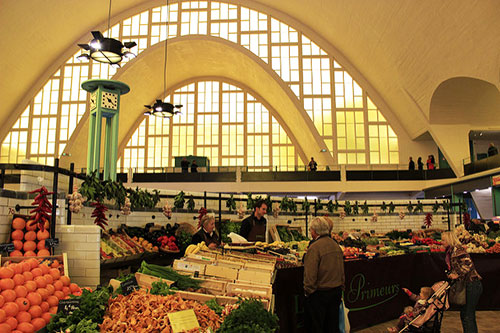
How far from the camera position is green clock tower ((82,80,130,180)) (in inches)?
313

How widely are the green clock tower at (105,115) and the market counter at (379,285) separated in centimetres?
449

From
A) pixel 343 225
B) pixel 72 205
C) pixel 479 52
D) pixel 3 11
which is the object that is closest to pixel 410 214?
pixel 343 225

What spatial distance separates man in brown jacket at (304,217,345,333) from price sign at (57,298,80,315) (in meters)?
2.21

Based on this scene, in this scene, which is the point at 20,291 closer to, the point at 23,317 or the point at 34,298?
the point at 34,298

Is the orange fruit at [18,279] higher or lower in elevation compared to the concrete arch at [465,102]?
lower

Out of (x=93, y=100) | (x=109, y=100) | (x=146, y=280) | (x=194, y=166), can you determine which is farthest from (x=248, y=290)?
(x=194, y=166)

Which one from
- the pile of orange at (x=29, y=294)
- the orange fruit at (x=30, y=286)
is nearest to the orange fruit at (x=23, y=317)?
the pile of orange at (x=29, y=294)

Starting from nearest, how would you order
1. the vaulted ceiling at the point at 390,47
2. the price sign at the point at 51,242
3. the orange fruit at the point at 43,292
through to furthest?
the orange fruit at the point at 43,292 < the price sign at the point at 51,242 < the vaulted ceiling at the point at 390,47

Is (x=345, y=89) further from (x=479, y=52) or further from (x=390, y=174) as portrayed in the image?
(x=479, y=52)

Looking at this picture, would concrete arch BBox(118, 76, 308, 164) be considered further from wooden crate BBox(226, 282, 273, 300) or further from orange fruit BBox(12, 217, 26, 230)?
wooden crate BBox(226, 282, 273, 300)

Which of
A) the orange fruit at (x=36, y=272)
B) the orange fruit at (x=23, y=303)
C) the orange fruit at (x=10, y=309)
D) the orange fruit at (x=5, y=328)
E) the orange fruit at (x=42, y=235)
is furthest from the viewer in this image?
the orange fruit at (x=42, y=235)

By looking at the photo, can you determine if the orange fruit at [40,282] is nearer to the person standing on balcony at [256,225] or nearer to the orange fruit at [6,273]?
the orange fruit at [6,273]

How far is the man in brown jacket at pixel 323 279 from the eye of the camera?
160 inches

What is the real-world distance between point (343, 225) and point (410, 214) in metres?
2.69
